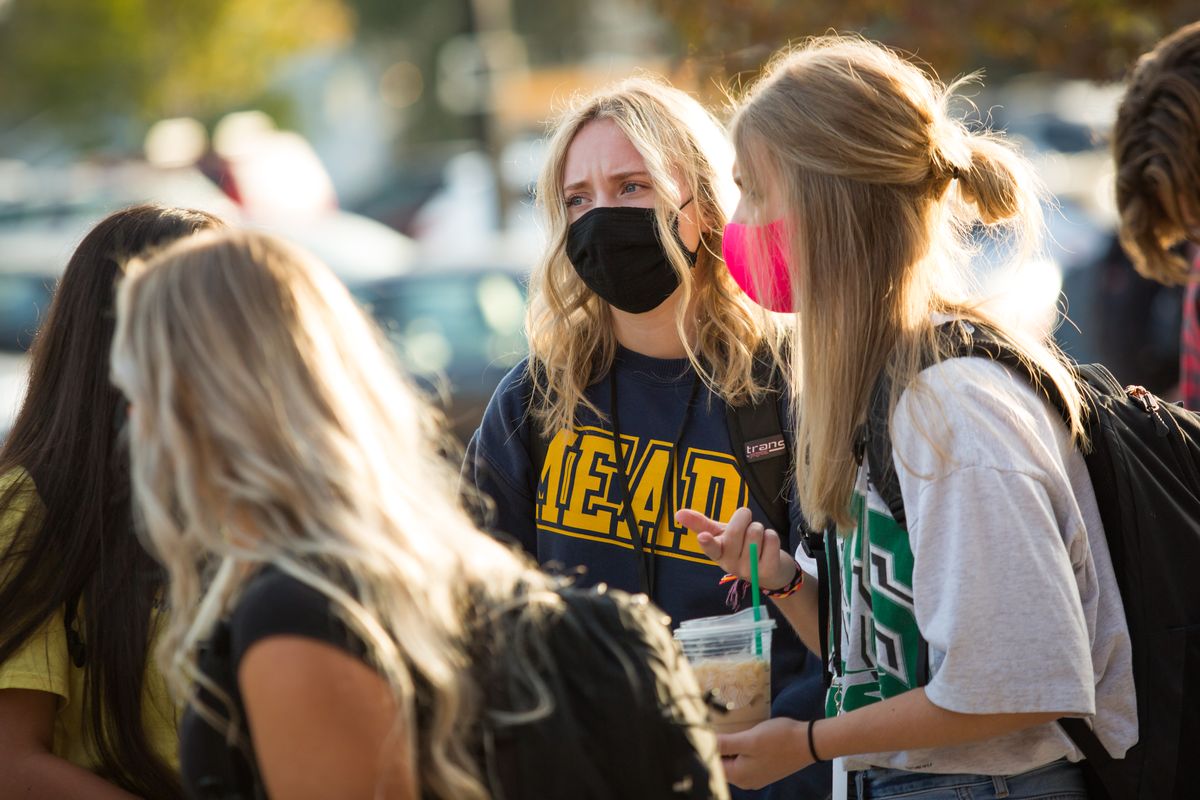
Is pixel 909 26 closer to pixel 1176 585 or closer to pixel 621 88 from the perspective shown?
pixel 621 88

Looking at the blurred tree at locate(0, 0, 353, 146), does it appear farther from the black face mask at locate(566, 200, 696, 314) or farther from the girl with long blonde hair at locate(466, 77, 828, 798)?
the black face mask at locate(566, 200, 696, 314)

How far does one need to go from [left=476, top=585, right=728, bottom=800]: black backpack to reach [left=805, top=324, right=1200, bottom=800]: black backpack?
0.46 meters

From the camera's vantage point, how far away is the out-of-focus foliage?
575 cm

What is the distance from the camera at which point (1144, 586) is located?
214cm

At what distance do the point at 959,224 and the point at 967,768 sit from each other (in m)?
1.02

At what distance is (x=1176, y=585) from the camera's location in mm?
2156

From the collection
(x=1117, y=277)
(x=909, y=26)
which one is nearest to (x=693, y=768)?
(x=909, y=26)

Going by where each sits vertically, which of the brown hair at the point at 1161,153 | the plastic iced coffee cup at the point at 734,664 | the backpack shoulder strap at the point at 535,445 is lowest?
the plastic iced coffee cup at the point at 734,664

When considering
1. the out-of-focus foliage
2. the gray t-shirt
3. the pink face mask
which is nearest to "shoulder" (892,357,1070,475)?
the gray t-shirt

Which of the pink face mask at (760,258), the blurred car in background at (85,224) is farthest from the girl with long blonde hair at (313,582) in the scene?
the blurred car in background at (85,224)

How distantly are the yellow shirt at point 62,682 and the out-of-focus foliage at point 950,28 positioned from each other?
3.92m

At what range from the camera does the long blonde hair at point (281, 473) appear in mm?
1772

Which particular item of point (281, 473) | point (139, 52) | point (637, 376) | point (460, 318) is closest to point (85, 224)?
point (460, 318)

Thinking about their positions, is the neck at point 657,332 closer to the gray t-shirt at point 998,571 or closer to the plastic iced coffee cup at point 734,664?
the plastic iced coffee cup at point 734,664
